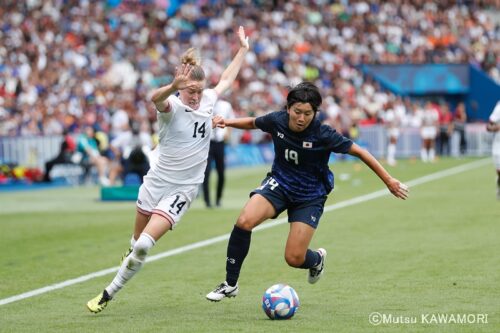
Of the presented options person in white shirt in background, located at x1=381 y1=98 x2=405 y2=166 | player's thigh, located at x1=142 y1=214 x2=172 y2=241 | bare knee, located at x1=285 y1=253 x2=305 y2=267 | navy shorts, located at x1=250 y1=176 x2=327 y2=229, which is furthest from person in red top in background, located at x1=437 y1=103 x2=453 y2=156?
player's thigh, located at x1=142 y1=214 x2=172 y2=241

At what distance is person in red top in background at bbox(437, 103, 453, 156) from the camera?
138 feet

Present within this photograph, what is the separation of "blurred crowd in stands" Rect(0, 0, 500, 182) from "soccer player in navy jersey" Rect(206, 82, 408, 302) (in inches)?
852

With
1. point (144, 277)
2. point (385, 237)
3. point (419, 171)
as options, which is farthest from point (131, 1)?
point (144, 277)

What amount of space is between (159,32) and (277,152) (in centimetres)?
3406

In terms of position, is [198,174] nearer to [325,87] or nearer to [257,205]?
[257,205]

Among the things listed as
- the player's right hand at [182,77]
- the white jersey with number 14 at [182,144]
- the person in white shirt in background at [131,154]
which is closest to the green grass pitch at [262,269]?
the white jersey with number 14 at [182,144]

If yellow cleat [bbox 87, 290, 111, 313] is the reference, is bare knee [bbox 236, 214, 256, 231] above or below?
above

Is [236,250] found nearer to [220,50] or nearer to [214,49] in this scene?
[220,50]

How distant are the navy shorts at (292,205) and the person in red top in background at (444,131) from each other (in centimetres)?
3315

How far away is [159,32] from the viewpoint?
4303cm

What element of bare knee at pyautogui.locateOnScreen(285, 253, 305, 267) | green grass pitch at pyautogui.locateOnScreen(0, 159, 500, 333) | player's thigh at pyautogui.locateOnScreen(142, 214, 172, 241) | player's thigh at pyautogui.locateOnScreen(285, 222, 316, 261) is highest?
player's thigh at pyautogui.locateOnScreen(142, 214, 172, 241)

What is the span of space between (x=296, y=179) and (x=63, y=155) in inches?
817

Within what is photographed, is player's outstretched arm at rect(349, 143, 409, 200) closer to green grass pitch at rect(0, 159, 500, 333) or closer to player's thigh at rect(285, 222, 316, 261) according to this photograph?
player's thigh at rect(285, 222, 316, 261)

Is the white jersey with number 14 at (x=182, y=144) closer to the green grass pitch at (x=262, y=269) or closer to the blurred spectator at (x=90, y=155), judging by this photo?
the green grass pitch at (x=262, y=269)
